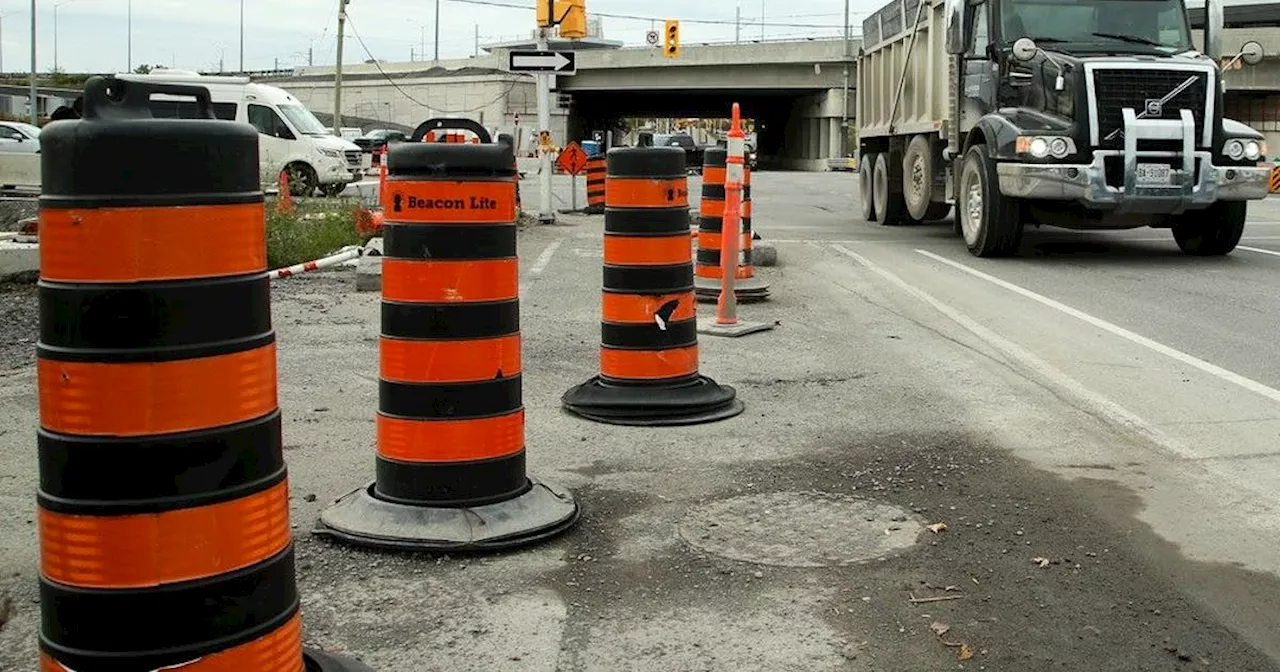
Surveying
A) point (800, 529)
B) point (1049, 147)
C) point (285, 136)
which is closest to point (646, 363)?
point (800, 529)

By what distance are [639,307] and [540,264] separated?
7249 mm

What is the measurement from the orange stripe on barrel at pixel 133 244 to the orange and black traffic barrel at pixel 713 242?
26.4 ft

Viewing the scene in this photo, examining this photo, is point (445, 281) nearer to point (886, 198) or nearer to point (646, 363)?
point (646, 363)

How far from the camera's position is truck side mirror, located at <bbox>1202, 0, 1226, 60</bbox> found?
14.5m

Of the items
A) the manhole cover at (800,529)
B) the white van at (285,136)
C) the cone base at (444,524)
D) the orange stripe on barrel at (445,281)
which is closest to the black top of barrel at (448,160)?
the orange stripe on barrel at (445,281)

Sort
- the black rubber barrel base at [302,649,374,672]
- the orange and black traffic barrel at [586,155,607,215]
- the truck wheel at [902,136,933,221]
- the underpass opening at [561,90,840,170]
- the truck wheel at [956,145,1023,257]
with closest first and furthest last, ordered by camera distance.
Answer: the black rubber barrel base at [302,649,374,672] < the truck wheel at [956,145,1023,257] < the truck wheel at [902,136,933,221] < the orange and black traffic barrel at [586,155,607,215] < the underpass opening at [561,90,840,170]

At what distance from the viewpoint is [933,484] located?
539cm

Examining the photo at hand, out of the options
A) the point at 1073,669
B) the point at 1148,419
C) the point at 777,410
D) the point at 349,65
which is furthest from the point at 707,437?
the point at 349,65

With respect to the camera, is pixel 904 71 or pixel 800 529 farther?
pixel 904 71

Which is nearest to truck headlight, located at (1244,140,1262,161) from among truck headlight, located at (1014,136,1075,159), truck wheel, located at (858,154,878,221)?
truck headlight, located at (1014,136,1075,159)

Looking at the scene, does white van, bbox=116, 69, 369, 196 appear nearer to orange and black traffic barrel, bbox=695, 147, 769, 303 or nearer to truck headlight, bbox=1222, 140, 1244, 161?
orange and black traffic barrel, bbox=695, 147, 769, 303

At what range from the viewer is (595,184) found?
73.6 ft

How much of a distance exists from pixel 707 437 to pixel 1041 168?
7958 mm

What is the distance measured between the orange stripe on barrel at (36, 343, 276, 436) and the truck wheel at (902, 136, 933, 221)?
50.7ft
